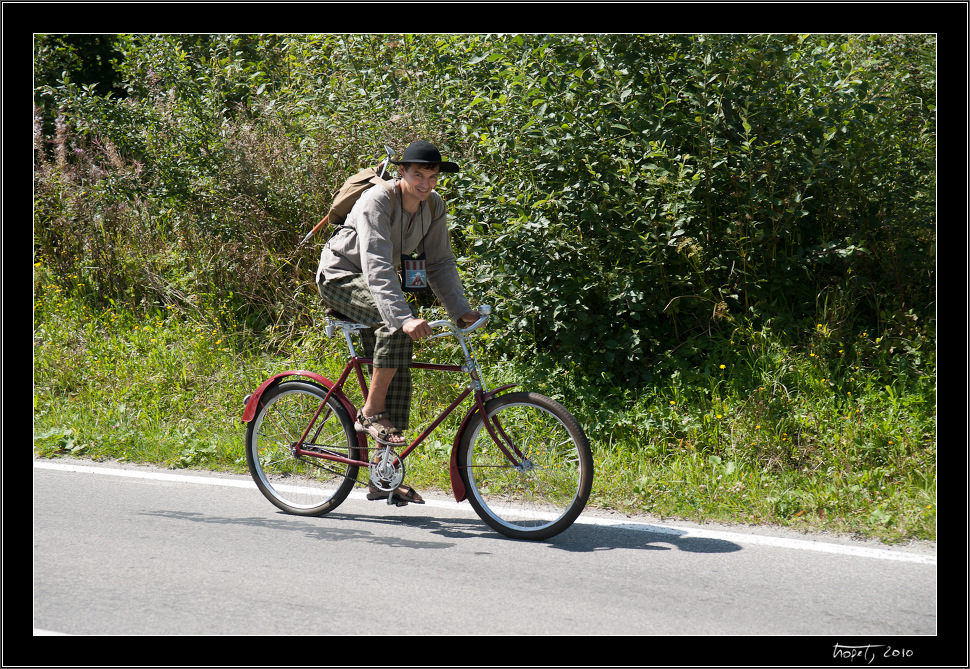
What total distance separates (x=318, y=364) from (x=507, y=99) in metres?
3.09

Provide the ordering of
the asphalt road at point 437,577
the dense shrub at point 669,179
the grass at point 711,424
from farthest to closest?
1. the dense shrub at point 669,179
2. the grass at point 711,424
3. the asphalt road at point 437,577

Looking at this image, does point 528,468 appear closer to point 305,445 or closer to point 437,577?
point 437,577

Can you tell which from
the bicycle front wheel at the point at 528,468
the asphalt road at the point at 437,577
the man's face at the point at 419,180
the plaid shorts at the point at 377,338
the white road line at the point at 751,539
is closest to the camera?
the asphalt road at the point at 437,577

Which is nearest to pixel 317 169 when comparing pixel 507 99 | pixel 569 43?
pixel 507 99

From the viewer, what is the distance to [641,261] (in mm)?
6691

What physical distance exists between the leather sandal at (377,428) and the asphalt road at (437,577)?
520 millimetres

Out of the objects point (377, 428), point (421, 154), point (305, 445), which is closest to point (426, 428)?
point (377, 428)

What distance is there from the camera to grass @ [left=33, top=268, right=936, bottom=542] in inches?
214

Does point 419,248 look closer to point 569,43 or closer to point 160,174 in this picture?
point 569,43

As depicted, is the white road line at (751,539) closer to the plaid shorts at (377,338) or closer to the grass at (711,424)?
the grass at (711,424)

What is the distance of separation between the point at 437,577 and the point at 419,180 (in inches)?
85.2

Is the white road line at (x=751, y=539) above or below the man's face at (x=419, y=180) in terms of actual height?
below

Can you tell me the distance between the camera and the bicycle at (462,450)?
4.91 metres

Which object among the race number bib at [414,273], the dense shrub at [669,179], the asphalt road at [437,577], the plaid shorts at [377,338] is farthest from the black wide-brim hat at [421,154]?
the asphalt road at [437,577]
